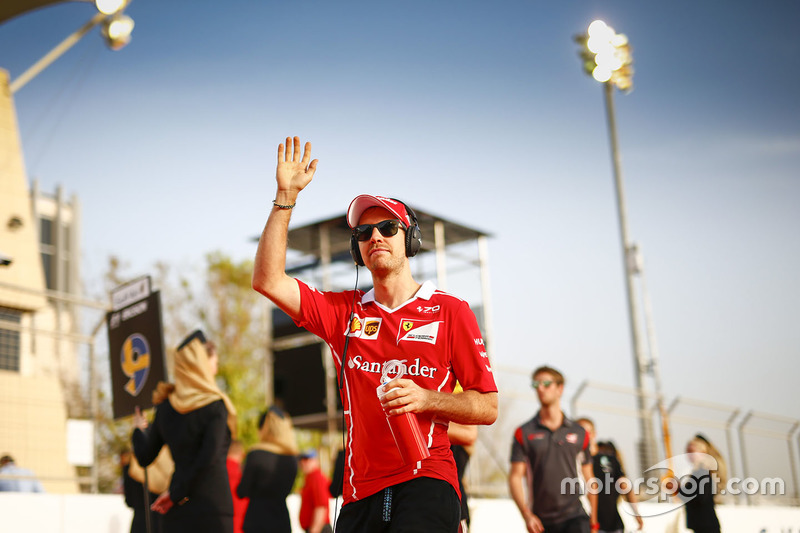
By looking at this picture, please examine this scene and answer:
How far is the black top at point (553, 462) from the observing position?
796 cm

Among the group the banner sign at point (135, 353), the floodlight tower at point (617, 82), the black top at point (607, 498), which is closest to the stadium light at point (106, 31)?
the banner sign at point (135, 353)

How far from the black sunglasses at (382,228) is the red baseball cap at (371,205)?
0.06 meters

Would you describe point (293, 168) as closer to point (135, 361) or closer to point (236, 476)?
point (135, 361)

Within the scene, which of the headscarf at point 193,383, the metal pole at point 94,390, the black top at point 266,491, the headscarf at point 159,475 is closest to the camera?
the headscarf at point 193,383

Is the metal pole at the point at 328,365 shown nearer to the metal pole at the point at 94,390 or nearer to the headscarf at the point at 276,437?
the metal pole at the point at 94,390

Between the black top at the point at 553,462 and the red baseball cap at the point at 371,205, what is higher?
the red baseball cap at the point at 371,205

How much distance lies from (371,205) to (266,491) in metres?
4.40

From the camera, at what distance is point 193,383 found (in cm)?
586

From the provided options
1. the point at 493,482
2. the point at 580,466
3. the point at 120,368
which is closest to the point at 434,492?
the point at 120,368

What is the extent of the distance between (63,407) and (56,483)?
2.95 ft

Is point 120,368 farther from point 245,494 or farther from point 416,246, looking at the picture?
point 416,246

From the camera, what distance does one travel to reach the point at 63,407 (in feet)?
33.6

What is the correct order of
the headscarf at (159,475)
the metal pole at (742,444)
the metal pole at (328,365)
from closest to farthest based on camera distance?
the headscarf at (159,475) → the metal pole at (742,444) → the metal pole at (328,365)

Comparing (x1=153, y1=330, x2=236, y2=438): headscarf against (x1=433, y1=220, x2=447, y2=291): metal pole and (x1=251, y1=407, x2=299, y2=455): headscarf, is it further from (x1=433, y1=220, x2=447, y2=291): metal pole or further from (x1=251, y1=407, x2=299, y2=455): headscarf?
(x1=433, y1=220, x2=447, y2=291): metal pole
